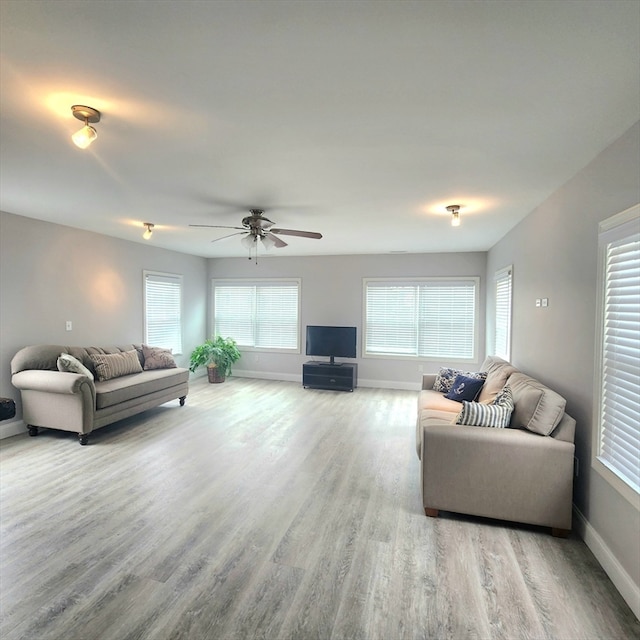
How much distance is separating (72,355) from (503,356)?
5622 mm

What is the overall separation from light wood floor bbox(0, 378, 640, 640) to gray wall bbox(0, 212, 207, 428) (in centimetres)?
142

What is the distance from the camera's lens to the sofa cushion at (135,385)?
4.17 m

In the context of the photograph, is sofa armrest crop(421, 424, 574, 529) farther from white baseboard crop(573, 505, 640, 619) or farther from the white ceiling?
the white ceiling

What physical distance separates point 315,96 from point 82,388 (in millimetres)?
3763

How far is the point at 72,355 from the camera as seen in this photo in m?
4.55

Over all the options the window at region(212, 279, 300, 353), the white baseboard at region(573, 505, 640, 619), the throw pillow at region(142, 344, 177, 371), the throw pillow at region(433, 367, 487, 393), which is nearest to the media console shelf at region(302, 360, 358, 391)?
the window at region(212, 279, 300, 353)

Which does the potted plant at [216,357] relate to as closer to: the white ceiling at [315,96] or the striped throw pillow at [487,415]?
the white ceiling at [315,96]

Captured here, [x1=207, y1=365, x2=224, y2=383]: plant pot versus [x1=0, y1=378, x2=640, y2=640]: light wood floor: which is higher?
[x1=207, y1=365, x2=224, y2=383]: plant pot

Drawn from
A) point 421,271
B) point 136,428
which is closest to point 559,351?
point 421,271

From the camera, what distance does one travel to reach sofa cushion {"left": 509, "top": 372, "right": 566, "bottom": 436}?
8.35 feet

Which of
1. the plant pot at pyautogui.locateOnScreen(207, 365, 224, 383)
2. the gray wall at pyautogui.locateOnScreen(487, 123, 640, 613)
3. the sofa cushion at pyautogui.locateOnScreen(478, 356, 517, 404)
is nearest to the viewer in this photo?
the gray wall at pyautogui.locateOnScreen(487, 123, 640, 613)

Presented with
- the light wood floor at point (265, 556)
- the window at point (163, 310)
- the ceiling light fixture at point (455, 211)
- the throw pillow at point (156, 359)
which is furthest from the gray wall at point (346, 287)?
the light wood floor at point (265, 556)

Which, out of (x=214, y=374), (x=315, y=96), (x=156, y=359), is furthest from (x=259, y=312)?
(x=315, y=96)

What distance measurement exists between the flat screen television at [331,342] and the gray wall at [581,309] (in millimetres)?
3317
